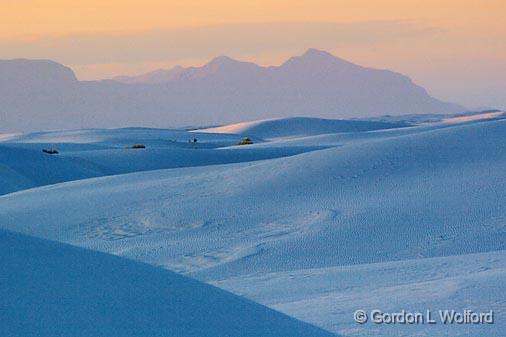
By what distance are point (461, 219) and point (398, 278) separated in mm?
3624

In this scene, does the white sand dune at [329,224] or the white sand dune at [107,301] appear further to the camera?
the white sand dune at [329,224]

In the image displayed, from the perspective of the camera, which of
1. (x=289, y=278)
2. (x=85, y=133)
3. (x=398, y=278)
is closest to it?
(x=398, y=278)

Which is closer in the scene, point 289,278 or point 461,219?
point 289,278

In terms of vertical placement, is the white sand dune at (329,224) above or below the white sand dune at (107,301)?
above

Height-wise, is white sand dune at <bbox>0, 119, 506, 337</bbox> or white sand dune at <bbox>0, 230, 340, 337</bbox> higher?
white sand dune at <bbox>0, 119, 506, 337</bbox>

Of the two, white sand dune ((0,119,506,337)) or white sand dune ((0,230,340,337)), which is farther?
white sand dune ((0,119,506,337))

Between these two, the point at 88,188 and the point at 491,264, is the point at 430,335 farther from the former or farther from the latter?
the point at 88,188

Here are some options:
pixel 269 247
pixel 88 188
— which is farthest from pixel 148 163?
pixel 269 247

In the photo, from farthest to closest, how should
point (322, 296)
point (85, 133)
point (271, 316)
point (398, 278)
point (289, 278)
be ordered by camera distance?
point (85, 133) → point (289, 278) → point (398, 278) → point (322, 296) → point (271, 316)

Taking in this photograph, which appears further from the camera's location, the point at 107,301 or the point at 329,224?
the point at 329,224

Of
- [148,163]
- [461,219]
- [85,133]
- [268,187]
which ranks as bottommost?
[461,219]

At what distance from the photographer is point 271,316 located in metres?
5.31

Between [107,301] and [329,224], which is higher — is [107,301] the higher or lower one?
the lower one

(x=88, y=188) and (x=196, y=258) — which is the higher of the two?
(x=88, y=188)
